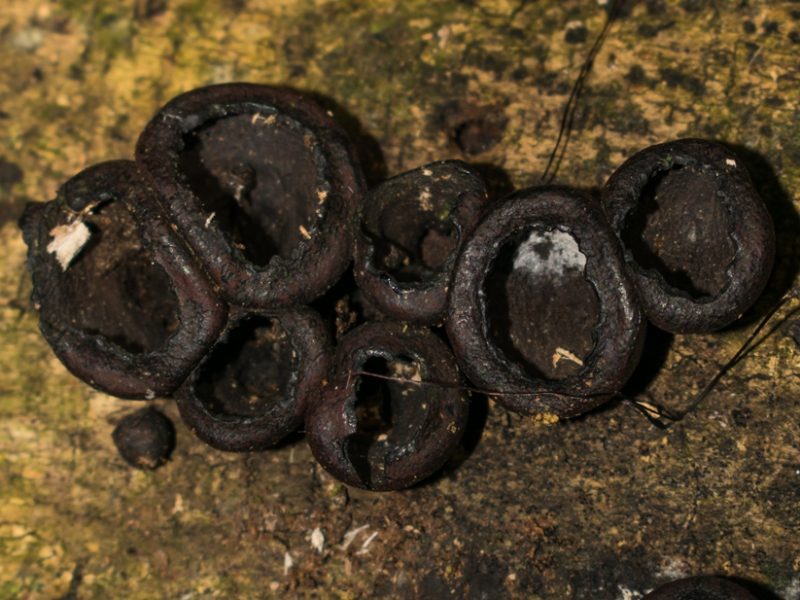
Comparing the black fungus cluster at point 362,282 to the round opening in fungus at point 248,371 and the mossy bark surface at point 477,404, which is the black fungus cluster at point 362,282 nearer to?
the round opening in fungus at point 248,371

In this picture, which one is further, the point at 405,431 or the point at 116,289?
the point at 116,289

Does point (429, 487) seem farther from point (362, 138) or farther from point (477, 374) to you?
point (362, 138)

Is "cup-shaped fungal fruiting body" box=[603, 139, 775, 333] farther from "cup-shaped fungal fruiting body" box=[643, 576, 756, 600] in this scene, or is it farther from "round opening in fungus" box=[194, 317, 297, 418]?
"round opening in fungus" box=[194, 317, 297, 418]

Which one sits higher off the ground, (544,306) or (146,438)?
(544,306)

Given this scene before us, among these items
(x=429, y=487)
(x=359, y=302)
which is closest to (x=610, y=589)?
(x=429, y=487)

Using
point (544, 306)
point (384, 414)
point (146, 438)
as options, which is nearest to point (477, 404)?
point (384, 414)

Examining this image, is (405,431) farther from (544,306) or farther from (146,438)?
(146,438)

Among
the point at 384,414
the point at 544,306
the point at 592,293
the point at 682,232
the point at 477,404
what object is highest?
the point at 682,232
